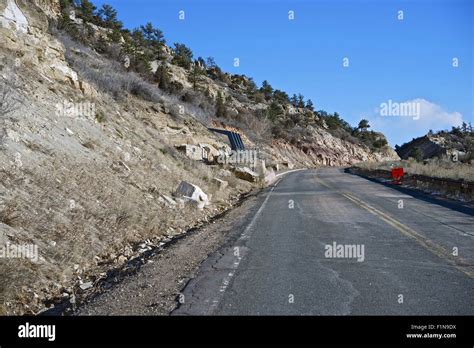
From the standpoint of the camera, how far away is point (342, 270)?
7.26m

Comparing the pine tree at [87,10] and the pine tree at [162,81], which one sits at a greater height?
the pine tree at [87,10]

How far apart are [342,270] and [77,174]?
7.50 m

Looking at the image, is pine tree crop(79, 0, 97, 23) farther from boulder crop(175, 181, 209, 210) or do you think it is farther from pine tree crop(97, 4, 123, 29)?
boulder crop(175, 181, 209, 210)

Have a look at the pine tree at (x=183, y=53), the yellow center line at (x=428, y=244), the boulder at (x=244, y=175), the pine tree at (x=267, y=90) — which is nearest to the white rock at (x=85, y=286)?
the yellow center line at (x=428, y=244)

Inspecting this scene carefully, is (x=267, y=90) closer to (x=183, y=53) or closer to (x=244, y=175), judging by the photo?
(x=183, y=53)

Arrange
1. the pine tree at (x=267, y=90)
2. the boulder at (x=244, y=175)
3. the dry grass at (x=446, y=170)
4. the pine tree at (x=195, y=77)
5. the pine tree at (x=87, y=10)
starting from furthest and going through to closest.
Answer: the pine tree at (x=267, y=90) < the pine tree at (x=195, y=77) < the pine tree at (x=87, y=10) < the boulder at (x=244, y=175) < the dry grass at (x=446, y=170)

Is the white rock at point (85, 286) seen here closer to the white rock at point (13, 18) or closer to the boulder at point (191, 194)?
the boulder at point (191, 194)

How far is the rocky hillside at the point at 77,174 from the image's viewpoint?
291 inches

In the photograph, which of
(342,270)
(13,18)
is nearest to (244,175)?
(13,18)

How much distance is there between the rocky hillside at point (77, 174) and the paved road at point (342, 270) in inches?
81.1
